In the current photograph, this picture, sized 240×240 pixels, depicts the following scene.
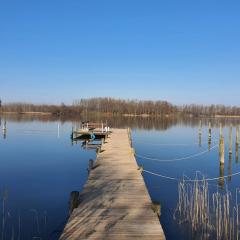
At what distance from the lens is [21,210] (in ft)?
45.2

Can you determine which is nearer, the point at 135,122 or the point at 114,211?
the point at 114,211

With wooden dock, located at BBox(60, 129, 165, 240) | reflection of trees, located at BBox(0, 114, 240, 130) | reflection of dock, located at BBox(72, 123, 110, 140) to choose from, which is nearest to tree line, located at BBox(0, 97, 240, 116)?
reflection of trees, located at BBox(0, 114, 240, 130)

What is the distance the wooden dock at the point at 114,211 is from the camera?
318 inches

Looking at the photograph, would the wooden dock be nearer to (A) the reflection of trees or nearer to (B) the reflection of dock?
(B) the reflection of dock

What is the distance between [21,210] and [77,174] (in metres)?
8.02

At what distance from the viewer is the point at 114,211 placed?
9.84 meters

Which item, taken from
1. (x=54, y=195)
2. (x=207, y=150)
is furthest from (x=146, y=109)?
(x=54, y=195)

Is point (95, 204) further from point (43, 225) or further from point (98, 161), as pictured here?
point (98, 161)

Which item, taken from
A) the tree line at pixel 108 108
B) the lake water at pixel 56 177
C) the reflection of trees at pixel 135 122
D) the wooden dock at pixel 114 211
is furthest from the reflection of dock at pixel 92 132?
the tree line at pixel 108 108

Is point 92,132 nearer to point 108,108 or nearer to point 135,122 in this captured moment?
point 135,122

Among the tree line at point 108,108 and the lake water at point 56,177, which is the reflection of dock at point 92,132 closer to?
the lake water at point 56,177

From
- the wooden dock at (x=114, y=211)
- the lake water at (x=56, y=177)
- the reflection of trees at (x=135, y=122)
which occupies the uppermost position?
the reflection of trees at (x=135, y=122)

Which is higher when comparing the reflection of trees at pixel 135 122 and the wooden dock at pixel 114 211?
the reflection of trees at pixel 135 122

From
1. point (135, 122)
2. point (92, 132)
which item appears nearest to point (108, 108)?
point (135, 122)
